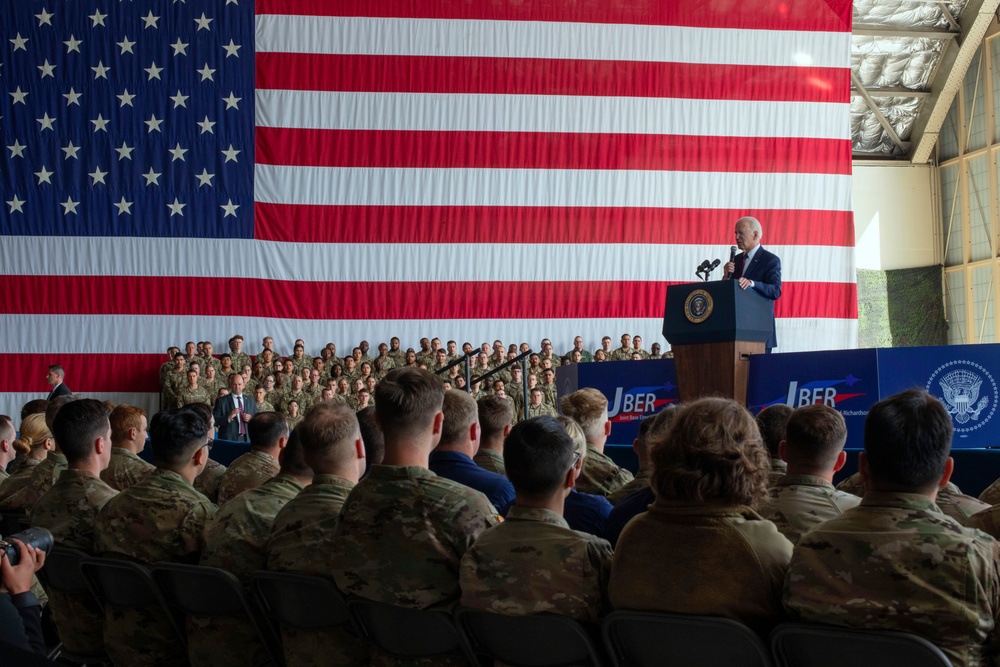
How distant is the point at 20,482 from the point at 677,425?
2950 mm

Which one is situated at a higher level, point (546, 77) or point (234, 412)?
point (546, 77)

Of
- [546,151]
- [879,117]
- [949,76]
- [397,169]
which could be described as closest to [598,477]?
[397,169]

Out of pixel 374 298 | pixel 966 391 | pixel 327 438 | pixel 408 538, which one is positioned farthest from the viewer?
pixel 374 298

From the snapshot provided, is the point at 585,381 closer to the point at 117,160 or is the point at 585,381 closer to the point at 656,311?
the point at 656,311

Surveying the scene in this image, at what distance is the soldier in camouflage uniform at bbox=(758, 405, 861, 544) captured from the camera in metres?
2.19

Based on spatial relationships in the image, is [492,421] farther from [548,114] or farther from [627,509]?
[548,114]

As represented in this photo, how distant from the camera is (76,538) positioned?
2883 millimetres

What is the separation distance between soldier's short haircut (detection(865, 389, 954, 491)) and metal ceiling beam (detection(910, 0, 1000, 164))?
47.9 ft

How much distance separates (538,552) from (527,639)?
0.17 meters

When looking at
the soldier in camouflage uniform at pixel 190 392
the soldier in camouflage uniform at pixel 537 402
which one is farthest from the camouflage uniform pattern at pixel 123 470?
the soldier in camouflage uniform at pixel 537 402

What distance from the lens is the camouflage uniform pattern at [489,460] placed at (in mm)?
3258

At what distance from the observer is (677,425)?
1.75 metres

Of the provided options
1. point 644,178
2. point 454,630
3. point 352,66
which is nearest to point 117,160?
point 352,66

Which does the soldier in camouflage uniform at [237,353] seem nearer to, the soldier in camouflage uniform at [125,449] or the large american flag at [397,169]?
the large american flag at [397,169]
